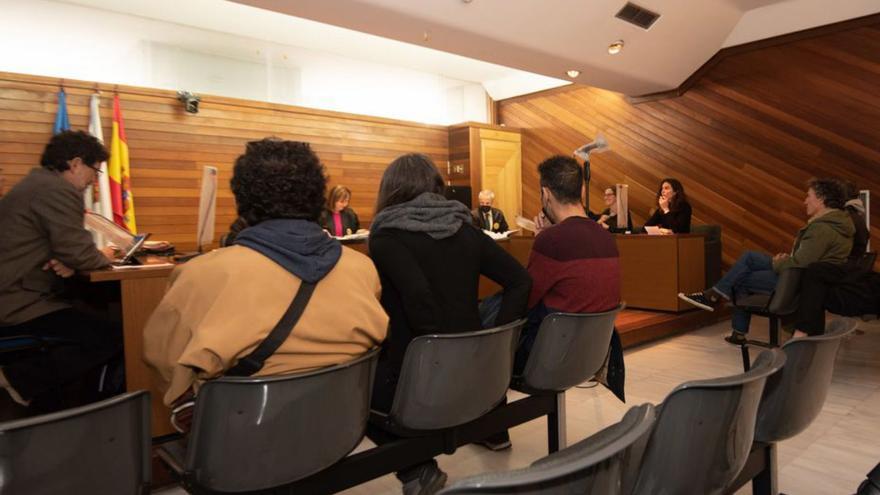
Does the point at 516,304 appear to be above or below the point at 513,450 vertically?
above

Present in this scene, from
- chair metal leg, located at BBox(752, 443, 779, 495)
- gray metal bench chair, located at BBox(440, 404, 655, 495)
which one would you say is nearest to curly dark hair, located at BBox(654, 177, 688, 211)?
chair metal leg, located at BBox(752, 443, 779, 495)

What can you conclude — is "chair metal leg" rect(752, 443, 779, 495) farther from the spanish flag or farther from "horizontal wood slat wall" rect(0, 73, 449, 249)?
"horizontal wood slat wall" rect(0, 73, 449, 249)

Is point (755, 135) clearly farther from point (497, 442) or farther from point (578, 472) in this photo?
point (578, 472)

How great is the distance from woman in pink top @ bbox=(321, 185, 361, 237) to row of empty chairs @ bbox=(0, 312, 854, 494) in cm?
521

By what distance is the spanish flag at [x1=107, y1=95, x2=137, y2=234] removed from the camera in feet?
17.7

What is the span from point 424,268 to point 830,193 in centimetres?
332

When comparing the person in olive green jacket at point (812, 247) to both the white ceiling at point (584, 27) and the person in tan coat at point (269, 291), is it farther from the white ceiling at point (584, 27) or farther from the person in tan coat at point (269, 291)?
the person in tan coat at point (269, 291)

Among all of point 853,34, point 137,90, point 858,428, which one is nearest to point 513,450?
point 858,428

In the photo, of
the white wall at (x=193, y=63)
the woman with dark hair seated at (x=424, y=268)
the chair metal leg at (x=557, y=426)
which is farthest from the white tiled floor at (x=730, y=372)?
the white wall at (x=193, y=63)

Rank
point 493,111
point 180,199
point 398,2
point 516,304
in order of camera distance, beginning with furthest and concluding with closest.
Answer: point 493,111 < point 180,199 < point 398,2 < point 516,304

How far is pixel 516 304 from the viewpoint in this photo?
209 centimetres

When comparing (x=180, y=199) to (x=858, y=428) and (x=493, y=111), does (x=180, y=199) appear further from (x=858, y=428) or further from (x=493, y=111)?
(x=858, y=428)

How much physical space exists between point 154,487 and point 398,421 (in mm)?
1376

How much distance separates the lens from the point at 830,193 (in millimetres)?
3775
